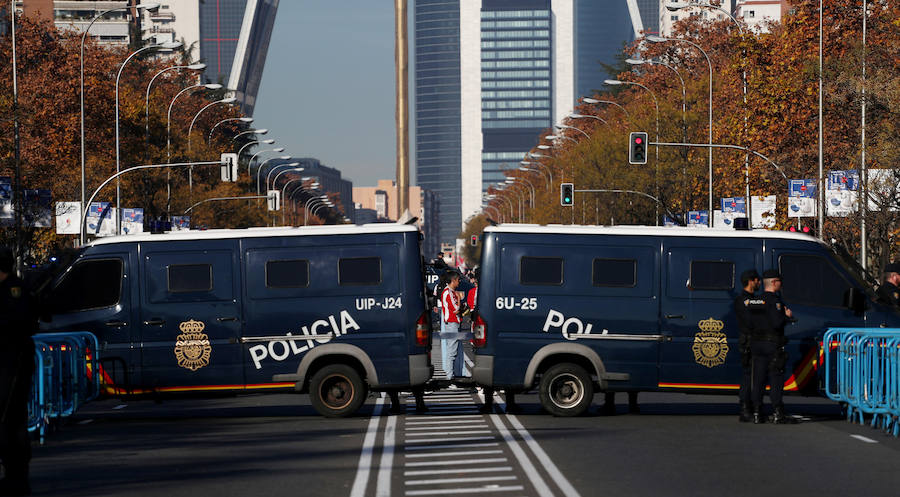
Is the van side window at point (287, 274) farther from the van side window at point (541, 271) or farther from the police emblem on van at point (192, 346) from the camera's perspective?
the van side window at point (541, 271)

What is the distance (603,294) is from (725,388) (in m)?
1.84

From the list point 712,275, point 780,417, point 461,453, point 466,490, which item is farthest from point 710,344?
point 466,490

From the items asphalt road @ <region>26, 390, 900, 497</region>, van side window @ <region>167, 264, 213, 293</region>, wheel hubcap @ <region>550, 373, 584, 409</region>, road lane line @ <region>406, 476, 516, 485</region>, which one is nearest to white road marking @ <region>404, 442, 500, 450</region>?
asphalt road @ <region>26, 390, 900, 497</region>

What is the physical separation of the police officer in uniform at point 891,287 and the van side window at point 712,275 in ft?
6.66

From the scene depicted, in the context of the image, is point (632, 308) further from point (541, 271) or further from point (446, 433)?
point (446, 433)

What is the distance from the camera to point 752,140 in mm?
46125

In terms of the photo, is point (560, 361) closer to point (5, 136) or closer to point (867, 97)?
point (867, 97)

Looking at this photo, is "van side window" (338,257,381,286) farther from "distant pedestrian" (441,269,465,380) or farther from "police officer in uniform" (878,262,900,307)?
"police officer in uniform" (878,262,900,307)

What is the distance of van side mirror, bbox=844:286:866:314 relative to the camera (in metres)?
17.5

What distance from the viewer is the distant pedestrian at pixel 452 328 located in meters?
22.0

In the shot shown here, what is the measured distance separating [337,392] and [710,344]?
4.56 meters

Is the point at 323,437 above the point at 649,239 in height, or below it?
below

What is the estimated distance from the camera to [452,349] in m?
22.0

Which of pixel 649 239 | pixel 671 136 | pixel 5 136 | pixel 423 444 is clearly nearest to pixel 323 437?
pixel 423 444
